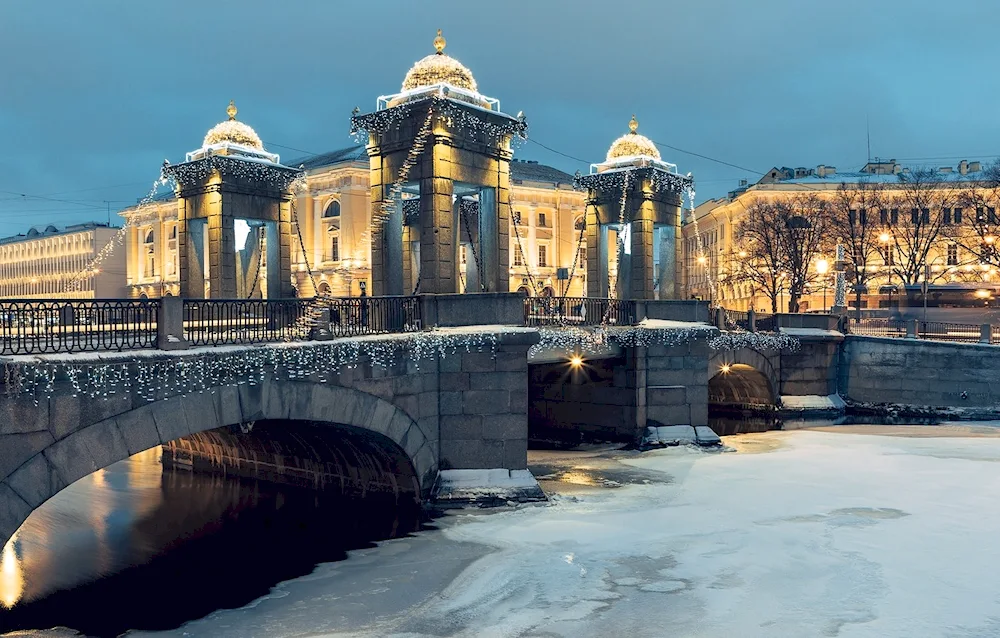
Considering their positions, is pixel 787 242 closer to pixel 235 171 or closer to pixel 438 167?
Result: pixel 235 171

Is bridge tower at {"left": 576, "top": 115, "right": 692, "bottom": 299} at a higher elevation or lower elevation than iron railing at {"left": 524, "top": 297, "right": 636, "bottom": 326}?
higher

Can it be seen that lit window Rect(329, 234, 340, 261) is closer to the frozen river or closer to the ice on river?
the frozen river

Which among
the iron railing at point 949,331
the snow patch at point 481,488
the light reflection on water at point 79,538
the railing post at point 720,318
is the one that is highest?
the railing post at point 720,318

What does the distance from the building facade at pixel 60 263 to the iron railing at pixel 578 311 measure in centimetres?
7146

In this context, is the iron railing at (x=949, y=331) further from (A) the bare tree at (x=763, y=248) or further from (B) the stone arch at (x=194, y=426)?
(B) the stone arch at (x=194, y=426)

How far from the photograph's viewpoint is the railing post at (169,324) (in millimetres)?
11742

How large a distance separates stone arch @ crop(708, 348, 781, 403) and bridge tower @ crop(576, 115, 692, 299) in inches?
138

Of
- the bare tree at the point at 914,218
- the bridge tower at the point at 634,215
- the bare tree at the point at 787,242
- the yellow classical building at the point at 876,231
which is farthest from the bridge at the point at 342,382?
the bare tree at the point at 914,218

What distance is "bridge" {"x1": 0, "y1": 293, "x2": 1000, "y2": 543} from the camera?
10.7m

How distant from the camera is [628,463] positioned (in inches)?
829

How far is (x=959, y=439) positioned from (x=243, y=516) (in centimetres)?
2036

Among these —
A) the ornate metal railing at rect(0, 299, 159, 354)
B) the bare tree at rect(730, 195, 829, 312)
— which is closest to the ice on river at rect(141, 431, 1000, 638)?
the ornate metal railing at rect(0, 299, 159, 354)

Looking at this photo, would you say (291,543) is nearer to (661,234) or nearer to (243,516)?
(243,516)

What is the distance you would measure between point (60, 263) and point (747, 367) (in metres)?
85.9
